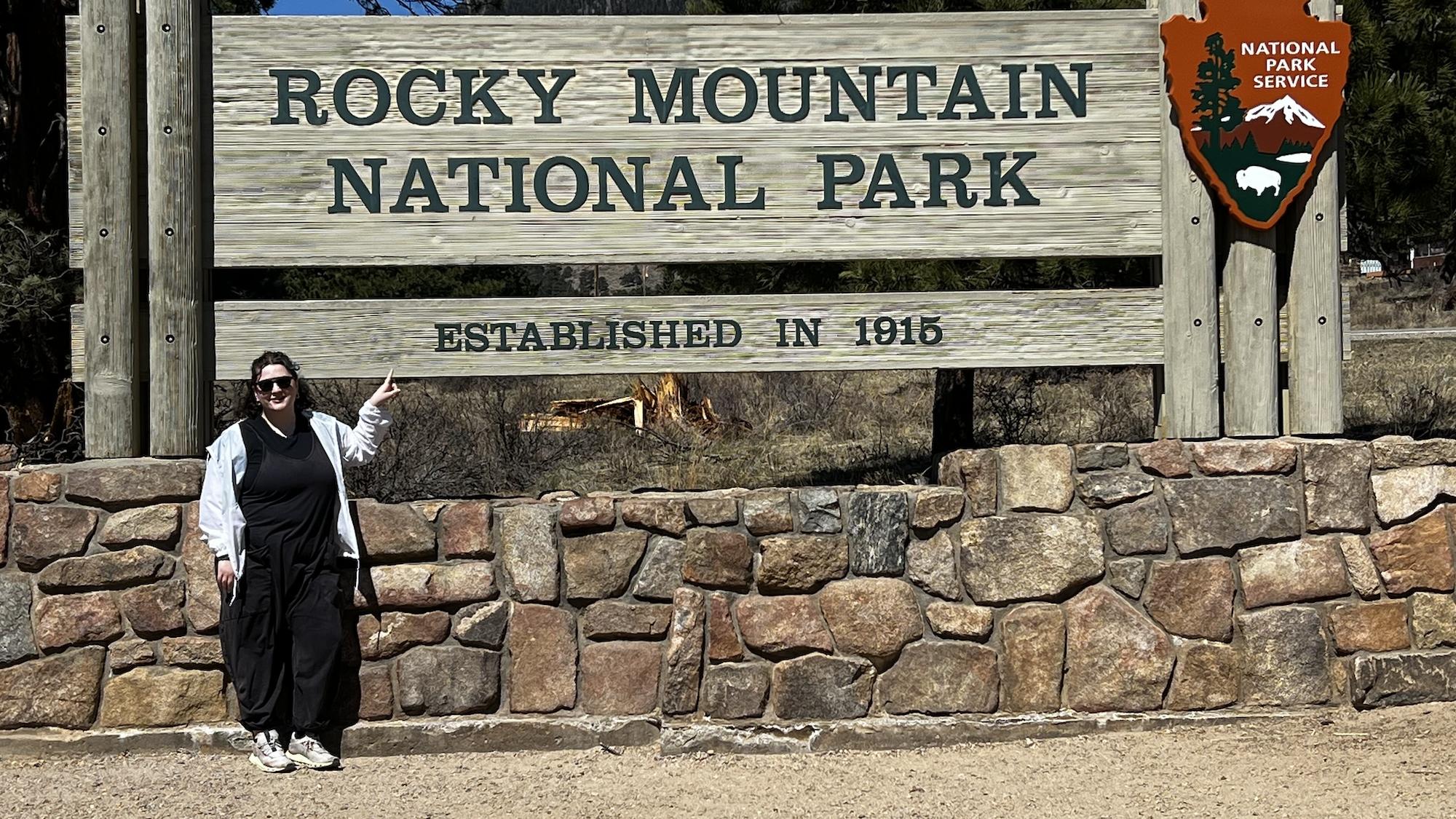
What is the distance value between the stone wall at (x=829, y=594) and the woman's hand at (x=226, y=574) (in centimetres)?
24

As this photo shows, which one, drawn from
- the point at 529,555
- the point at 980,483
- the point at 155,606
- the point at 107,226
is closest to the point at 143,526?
the point at 155,606

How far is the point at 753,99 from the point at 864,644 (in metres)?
2.04

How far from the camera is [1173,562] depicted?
5.21 metres

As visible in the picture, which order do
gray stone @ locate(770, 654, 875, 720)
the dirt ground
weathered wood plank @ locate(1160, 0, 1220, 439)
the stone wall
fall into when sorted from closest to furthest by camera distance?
the dirt ground → the stone wall → gray stone @ locate(770, 654, 875, 720) → weathered wood plank @ locate(1160, 0, 1220, 439)

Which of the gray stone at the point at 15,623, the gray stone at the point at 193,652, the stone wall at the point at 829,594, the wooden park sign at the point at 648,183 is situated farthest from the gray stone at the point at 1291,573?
the gray stone at the point at 15,623

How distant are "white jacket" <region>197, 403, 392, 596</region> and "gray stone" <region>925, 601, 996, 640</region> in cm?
206

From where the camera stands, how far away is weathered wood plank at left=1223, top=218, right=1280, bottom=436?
17.5ft

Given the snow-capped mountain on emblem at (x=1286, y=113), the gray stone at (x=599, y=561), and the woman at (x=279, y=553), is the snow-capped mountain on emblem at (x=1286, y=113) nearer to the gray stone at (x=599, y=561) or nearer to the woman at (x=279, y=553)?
the gray stone at (x=599, y=561)

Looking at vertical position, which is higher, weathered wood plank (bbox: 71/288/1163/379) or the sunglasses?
weathered wood plank (bbox: 71/288/1163/379)

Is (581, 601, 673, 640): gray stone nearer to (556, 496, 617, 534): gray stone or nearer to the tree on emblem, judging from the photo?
(556, 496, 617, 534): gray stone

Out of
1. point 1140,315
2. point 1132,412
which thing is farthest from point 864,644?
point 1132,412

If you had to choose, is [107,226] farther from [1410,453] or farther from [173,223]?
[1410,453]

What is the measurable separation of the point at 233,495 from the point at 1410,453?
421 cm

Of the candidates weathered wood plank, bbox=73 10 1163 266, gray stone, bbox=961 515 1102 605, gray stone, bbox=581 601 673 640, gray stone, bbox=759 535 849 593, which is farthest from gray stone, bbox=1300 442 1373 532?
gray stone, bbox=581 601 673 640
